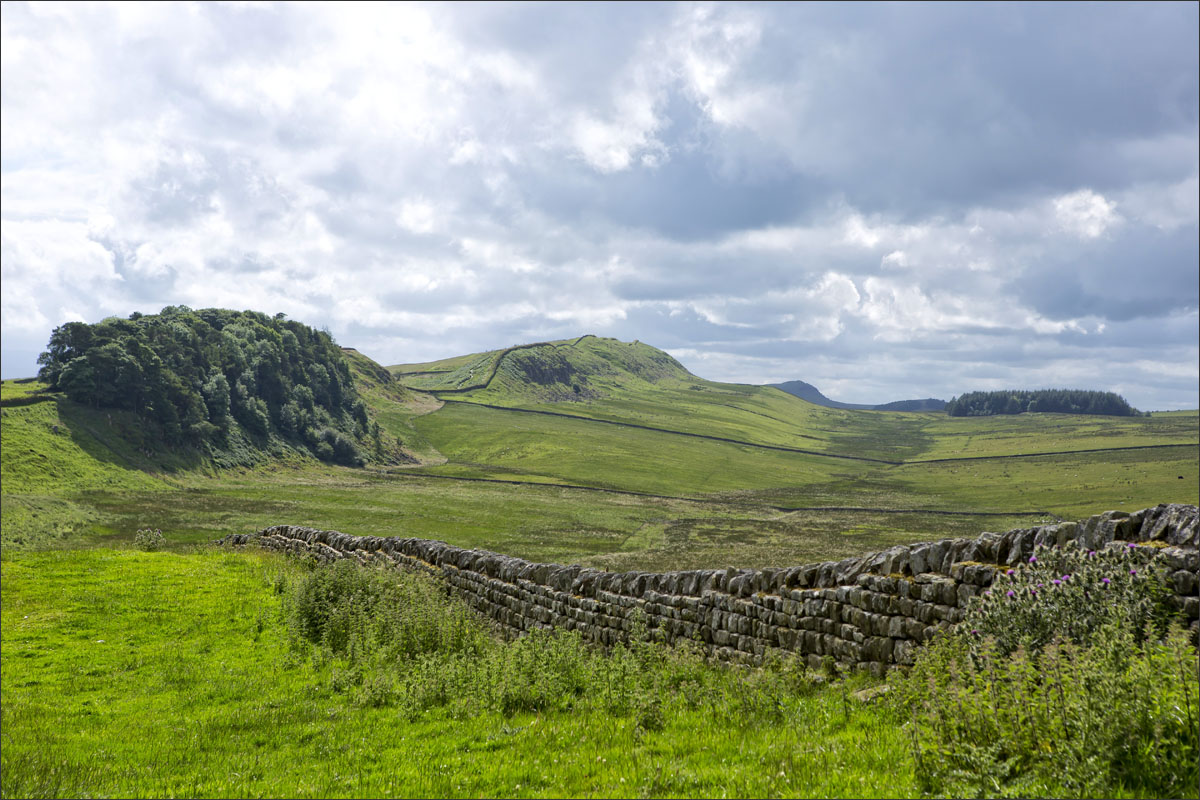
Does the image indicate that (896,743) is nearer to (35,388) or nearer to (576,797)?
(576,797)

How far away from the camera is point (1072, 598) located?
21.5ft

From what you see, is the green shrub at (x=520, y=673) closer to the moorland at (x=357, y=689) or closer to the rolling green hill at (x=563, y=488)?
the moorland at (x=357, y=689)

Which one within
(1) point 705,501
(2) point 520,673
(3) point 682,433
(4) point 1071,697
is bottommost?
(1) point 705,501

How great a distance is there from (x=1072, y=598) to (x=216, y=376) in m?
105

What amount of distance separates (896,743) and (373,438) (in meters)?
121

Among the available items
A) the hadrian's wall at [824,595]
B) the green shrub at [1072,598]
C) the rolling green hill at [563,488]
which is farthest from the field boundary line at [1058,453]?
the green shrub at [1072,598]

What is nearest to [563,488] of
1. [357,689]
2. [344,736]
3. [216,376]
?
[216,376]

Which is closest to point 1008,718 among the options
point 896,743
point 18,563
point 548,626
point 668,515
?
point 896,743

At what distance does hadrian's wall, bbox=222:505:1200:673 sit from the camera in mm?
6977

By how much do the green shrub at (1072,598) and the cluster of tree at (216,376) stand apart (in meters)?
93.8

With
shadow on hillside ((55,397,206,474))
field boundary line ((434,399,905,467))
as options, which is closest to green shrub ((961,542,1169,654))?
shadow on hillside ((55,397,206,474))

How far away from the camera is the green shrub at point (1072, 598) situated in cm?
616

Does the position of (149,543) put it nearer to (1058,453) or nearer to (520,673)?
(520,673)

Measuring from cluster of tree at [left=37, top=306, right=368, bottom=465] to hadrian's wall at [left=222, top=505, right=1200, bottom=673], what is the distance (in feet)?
280
